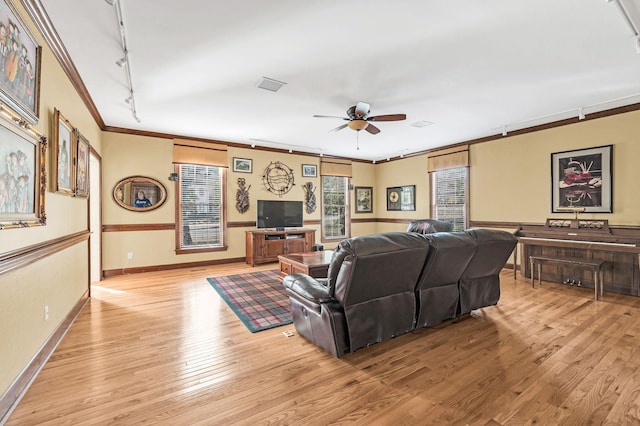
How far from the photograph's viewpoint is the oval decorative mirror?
Answer: 5.48m

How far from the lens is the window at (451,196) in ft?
21.5

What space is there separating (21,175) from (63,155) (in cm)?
106

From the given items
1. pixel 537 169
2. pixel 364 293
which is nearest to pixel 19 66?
pixel 364 293

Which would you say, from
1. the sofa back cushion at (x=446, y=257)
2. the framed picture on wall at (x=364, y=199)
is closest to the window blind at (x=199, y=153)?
the framed picture on wall at (x=364, y=199)

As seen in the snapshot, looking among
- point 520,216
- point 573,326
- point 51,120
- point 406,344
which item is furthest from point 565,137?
point 51,120

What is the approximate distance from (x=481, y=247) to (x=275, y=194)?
509 cm

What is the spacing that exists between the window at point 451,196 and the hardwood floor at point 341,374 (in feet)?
11.1

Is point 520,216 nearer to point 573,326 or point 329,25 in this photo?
point 573,326

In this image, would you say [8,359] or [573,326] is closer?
[8,359]

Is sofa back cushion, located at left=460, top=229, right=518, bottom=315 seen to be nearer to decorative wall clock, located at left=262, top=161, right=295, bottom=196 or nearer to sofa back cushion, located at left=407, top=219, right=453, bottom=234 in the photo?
sofa back cushion, located at left=407, top=219, right=453, bottom=234

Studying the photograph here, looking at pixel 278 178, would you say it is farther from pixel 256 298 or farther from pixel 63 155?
pixel 63 155

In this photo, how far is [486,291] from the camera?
3336mm

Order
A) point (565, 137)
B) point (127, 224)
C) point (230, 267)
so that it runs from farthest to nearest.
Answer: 1. point (230, 267)
2. point (127, 224)
3. point (565, 137)

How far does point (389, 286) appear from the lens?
2473 millimetres
